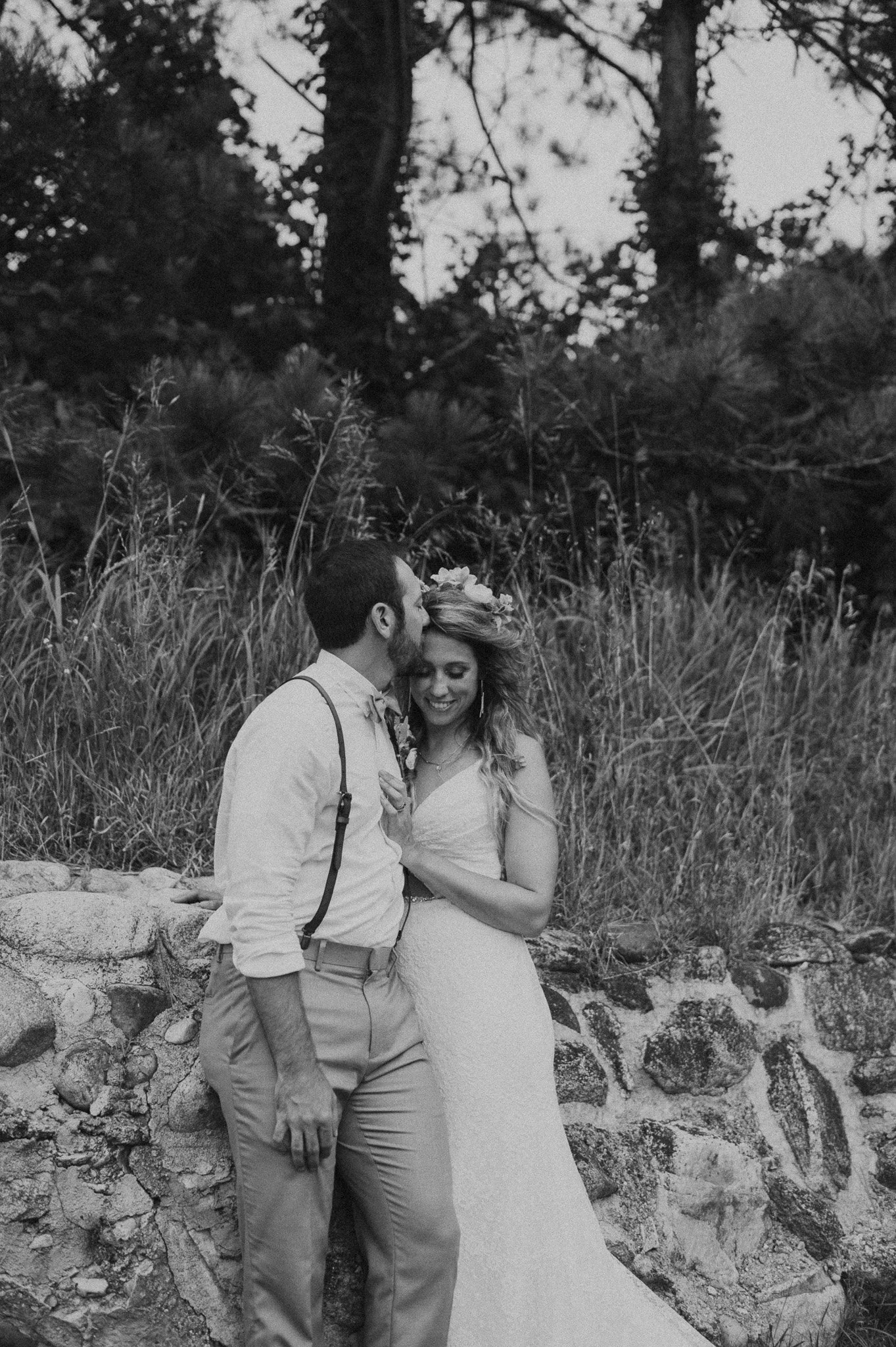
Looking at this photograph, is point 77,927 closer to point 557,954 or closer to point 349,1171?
point 349,1171

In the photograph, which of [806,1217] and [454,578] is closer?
[454,578]

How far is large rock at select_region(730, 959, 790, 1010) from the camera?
4.12 metres

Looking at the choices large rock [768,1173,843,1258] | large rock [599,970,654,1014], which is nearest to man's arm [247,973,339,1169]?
large rock [599,970,654,1014]

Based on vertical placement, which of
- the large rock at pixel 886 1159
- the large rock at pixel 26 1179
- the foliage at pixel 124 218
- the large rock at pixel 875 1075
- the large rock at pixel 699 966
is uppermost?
the foliage at pixel 124 218

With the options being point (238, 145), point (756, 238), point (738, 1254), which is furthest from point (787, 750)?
point (238, 145)

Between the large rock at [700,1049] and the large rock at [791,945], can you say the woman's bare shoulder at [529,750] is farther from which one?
the large rock at [791,945]

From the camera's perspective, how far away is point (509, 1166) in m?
2.96

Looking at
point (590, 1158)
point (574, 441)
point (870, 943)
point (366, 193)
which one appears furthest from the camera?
point (366, 193)

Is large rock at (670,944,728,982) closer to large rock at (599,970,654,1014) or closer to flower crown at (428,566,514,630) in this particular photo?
large rock at (599,970,654,1014)

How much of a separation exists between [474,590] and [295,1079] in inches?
53.6

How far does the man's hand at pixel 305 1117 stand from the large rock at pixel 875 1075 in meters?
2.28

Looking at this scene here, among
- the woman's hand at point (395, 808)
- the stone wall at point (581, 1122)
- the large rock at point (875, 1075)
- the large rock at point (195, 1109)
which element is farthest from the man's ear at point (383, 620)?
the large rock at point (875, 1075)

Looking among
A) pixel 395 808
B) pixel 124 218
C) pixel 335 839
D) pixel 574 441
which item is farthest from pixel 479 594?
pixel 124 218

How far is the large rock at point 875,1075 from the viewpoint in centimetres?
420
